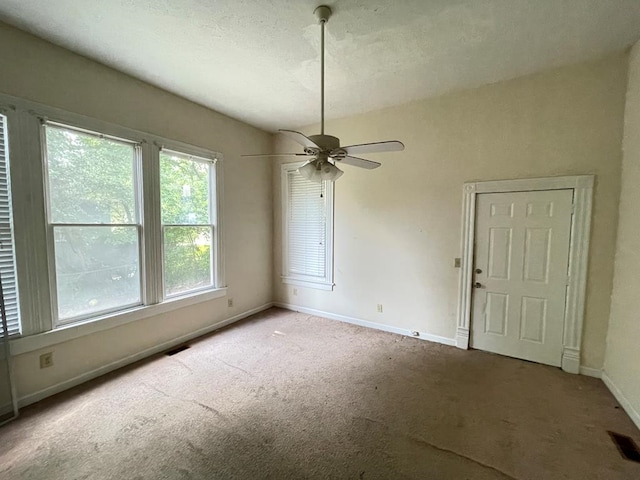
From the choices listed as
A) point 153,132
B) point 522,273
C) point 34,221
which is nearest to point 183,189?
point 153,132

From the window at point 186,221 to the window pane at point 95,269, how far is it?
0.38 meters

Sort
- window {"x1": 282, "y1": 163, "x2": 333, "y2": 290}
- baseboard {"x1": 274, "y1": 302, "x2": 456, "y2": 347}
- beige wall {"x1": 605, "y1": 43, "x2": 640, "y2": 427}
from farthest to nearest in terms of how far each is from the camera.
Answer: window {"x1": 282, "y1": 163, "x2": 333, "y2": 290} < baseboard {"x1": 274, "y1": 302, "x2": 456, "y2": 347} < beige wall {"x1": 605, "y1": 43, "x2": 640, "y2": 427}

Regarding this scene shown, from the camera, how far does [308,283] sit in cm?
448

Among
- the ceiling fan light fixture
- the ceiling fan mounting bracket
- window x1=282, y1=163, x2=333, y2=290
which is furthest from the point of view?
window x1=282, y1=163, x2=333, y2=290

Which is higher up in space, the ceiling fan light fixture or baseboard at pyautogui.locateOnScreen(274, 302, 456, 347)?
the ceiling fan light fixture

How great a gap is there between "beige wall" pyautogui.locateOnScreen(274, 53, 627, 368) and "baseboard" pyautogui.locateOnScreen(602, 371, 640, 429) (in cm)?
16

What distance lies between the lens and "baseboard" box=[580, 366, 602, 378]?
2648mm

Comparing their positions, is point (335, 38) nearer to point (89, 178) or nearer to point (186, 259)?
point (89, 178)

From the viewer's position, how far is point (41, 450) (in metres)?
1.77

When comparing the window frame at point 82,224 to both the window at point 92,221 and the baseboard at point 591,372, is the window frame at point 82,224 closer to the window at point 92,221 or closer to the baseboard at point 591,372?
the window at point 92,221

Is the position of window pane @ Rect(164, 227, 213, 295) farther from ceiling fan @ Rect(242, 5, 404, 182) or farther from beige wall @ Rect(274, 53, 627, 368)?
ceiling fan @ Rect(242, 5, 404, 182)

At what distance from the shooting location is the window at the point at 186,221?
3.24 m

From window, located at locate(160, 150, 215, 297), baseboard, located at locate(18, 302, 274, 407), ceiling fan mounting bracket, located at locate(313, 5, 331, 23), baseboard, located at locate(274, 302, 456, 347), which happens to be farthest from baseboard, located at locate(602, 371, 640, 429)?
window, located at locate(160, 150, 215, 297)

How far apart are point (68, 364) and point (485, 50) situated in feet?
15.3
